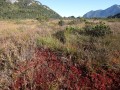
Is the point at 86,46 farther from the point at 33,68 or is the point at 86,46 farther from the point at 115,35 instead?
the point at 33,68

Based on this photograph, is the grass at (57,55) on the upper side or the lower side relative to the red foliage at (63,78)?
upper

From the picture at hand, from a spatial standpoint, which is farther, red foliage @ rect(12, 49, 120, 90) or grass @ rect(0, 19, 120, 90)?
grass @ rect(0, 19, 120, 90)

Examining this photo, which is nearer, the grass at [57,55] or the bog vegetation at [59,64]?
the bog vegetation at [59,64]

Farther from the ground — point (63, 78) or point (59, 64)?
point (59, 64)

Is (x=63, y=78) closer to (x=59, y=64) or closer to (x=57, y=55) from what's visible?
(x=59, y=64)

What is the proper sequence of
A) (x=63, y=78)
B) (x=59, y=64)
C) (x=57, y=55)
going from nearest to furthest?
(x=63, y=78)
(x=59, y=64)
(x=57, y=55)

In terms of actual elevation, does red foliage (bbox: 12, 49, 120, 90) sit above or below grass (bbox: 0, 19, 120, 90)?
below

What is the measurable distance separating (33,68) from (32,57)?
577 mm

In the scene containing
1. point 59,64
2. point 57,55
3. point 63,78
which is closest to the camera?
point 63,78

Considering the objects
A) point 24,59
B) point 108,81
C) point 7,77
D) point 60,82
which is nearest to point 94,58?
point 108,81

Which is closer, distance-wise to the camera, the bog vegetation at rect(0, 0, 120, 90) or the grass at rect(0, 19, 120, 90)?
the bog vegetation at rect(0, 0, 120, 90)

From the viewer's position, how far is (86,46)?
24.7 ft

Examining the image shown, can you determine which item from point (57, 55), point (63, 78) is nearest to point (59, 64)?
point (57, 55)

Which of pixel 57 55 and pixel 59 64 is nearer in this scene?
pixel 59 64
